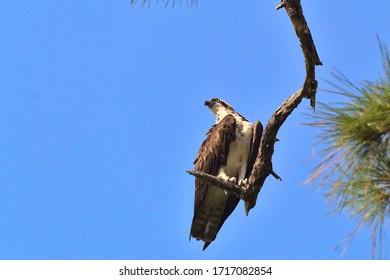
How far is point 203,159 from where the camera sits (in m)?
7.79

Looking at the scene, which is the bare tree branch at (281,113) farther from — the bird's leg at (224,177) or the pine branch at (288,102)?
the bird's leg at (224,177)

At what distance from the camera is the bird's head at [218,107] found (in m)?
8.47

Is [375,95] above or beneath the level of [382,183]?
above

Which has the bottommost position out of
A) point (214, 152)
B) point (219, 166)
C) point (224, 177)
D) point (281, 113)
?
point (281, 113)

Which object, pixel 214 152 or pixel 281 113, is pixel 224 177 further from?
pixel 281 113

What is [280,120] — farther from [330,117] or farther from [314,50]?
[330,117]

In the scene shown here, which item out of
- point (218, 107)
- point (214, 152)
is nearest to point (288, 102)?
point (214, 152)

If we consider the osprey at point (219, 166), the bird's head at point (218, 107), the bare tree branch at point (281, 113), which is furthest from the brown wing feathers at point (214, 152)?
the bare tree branch at point (281, 113)

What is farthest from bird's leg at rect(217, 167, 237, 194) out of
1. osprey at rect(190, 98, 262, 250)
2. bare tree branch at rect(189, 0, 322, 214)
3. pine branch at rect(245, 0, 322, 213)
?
pine branch at rect(245, 0, 322, 213)

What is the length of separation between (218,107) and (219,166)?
3.77 feet

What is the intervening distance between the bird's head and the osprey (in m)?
0.48

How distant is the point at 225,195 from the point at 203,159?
0.45 metres

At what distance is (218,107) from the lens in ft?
28.3
